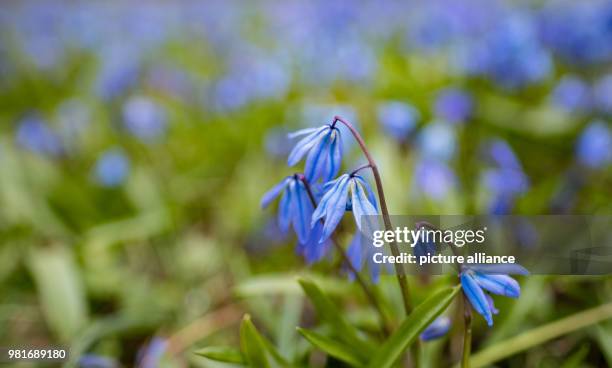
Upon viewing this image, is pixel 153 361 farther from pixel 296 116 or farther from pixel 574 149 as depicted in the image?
pixel 574 149

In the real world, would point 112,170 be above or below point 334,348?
above

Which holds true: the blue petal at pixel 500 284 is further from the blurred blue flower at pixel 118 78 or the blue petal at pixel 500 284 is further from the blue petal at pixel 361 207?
the blurred blue flower at pixel 118 78

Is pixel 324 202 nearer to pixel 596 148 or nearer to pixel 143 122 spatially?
pixel 596 148

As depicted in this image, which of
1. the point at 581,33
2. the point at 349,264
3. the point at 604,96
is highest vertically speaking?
the point at 581,33

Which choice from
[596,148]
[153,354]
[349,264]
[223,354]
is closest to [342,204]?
[349,264]

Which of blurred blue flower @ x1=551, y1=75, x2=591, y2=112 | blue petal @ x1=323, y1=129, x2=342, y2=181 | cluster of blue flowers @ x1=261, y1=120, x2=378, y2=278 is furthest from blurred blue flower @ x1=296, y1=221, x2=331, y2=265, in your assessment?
blurred blue flower @ x1=551, y1=75, x2=591, y2=112

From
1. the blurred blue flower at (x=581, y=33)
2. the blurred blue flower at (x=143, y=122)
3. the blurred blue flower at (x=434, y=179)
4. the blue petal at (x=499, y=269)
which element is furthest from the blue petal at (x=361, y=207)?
the blurred blue flower at (x=581, y=33)

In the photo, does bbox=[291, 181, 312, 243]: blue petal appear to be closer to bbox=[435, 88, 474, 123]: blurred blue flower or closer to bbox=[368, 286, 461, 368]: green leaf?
bbox=[368, 286, 461, 368]: green leaf
